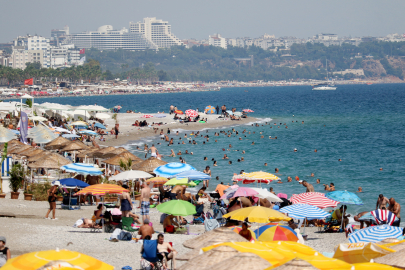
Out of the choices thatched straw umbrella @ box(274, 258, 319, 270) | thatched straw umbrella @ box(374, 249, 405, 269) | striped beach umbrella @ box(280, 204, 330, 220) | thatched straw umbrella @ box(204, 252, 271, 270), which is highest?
thatched straw umbrella @ box(274, 258, 319, 270)

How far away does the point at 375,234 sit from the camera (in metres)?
10.5

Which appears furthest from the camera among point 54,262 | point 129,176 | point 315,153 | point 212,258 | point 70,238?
point 315,153

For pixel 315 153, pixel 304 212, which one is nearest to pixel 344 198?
pixel 304 212

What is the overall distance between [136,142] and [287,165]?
13.4 m

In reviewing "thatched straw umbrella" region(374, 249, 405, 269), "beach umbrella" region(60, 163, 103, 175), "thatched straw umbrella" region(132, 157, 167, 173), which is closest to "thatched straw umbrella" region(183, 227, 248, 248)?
"thatched straw umbrella" region(374, 249, 405, 269)

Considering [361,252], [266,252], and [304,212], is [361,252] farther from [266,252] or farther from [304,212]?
[304,212]

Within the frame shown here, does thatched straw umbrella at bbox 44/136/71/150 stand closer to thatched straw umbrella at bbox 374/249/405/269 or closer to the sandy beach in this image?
the sandy beach

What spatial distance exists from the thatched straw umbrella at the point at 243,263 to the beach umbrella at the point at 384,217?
7.74 m

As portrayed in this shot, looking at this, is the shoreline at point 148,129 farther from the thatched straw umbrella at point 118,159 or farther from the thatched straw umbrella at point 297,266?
the thatched straw umbrella at point 297,266

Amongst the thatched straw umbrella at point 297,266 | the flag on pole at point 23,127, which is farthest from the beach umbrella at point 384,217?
the flag on pole at point 23,127

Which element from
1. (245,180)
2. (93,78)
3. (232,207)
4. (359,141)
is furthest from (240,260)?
(93,78)

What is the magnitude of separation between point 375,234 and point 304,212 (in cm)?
276

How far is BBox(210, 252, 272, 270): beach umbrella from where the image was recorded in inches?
247

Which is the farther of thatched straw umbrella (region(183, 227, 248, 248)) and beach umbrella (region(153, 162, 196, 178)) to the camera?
beach umbrella (region(153, 162, 196, 178))
